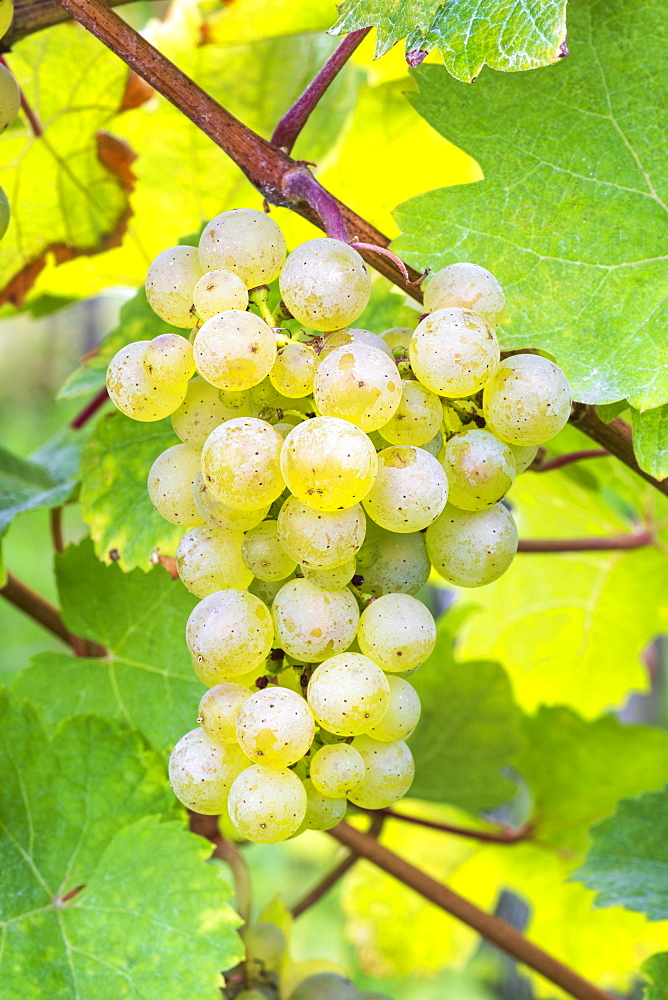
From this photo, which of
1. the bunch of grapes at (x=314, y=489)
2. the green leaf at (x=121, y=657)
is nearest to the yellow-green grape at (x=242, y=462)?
the bunch of grapes at (x=314, y=489)

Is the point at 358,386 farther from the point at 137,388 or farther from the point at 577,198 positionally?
the point at 577,198

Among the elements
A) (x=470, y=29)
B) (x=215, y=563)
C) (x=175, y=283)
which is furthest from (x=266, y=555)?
(x=470, y=29)

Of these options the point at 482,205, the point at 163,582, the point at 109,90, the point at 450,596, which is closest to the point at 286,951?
the point at 163,582

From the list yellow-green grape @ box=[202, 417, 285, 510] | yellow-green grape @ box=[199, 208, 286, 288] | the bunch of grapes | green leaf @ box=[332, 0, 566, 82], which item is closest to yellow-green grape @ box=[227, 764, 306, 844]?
the bunch of grapes

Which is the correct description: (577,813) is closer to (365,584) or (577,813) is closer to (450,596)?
(365,584)

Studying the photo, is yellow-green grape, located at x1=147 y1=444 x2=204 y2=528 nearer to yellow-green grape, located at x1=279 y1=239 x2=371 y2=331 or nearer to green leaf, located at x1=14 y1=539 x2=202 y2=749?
yellow-green grape, located at x1=279 y1=239 x2=371 y2=331
